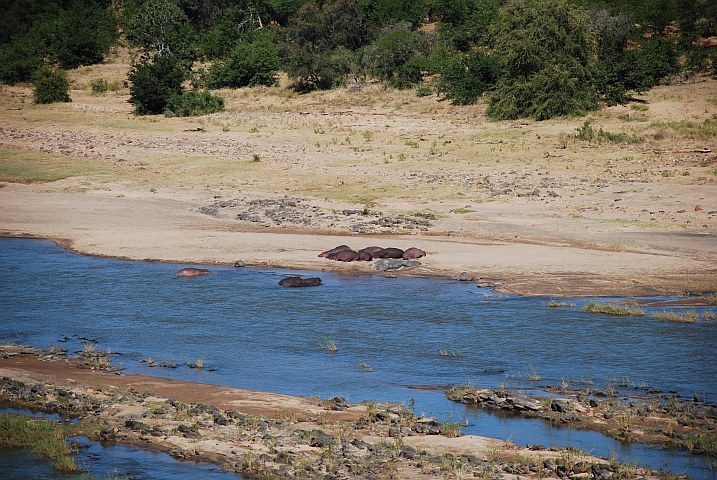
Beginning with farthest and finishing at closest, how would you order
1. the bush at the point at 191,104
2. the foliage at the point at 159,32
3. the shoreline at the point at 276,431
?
the foliage at the point at 159,32 → the bush at the point at 191,104 → the shoreline at the point at 276,431

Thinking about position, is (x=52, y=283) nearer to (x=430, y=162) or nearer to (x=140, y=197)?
(x=140, y=197)

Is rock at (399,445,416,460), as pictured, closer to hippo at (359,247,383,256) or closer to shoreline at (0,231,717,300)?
shoreline at (0,231,717,300)

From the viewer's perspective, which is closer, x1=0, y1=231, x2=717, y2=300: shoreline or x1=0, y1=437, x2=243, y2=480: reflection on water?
x1=0, y1=437, x2=243, y2=480: reflection on water

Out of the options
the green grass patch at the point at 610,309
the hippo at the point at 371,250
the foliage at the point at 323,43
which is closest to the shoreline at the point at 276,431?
the green grass patch at the point at 610,309

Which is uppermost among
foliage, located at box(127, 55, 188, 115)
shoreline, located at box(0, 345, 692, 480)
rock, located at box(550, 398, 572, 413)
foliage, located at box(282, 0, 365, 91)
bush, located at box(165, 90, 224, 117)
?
foliage, located at box(282, 0, 365, 91)

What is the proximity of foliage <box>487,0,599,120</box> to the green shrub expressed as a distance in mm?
22148

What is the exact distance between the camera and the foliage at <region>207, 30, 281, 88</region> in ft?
154

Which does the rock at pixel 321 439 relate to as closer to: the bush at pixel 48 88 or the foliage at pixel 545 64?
the foliage at pixel 545 64

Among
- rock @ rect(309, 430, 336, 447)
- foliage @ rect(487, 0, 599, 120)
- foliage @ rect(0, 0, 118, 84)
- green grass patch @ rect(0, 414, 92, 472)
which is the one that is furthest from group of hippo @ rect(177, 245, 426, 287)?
foliage @ rect(0, 0, 118, 84)

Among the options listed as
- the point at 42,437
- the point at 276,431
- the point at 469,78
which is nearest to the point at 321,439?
the point at 276,431

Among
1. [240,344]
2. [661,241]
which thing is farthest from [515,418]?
[661,241]

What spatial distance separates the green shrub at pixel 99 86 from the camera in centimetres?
4594

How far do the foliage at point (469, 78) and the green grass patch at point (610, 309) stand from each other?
24.7 meters

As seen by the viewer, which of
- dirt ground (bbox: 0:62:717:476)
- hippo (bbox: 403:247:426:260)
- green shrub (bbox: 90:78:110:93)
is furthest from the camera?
green shrub (bbox: 90:78:110:93)
